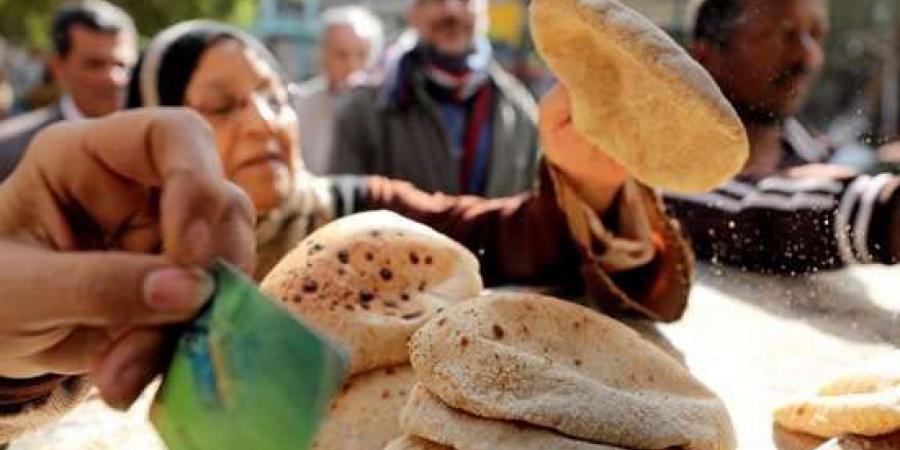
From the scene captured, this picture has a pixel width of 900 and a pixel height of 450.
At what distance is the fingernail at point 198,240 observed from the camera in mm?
717

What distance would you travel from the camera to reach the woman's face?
6.41 ft

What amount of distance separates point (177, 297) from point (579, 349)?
1.52ft

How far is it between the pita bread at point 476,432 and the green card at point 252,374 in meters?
0.23

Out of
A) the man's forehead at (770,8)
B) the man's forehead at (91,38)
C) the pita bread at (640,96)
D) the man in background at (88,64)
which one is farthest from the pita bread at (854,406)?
the man's forehead at (91,38)

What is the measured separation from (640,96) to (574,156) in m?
0.41

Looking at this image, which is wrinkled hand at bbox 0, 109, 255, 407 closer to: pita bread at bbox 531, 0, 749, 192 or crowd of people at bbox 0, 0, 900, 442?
crowd of people at bbox 0, 0, 900, 442

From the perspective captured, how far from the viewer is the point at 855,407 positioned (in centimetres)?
102

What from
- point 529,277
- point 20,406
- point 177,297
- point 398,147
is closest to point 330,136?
point 398,147

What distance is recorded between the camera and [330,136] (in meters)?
3.46

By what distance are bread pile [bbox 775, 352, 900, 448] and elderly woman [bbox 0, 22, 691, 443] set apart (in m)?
0.56

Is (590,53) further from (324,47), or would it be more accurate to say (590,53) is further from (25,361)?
(324,47)

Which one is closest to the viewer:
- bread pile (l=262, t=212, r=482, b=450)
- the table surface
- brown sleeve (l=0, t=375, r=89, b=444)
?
brown sleeve (l=0, t=375, r=89, b=444)

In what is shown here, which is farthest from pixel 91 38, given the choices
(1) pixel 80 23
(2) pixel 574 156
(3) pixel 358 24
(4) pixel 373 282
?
(4) pixel 373 282

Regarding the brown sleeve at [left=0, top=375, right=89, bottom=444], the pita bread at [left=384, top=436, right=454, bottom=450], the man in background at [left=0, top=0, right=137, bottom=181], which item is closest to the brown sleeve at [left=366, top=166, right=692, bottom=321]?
the pita bread at [left=384, top=436, right=454, bottom=450]
